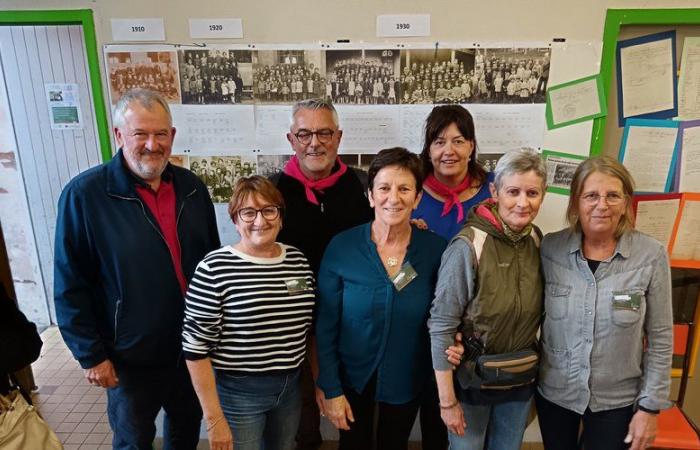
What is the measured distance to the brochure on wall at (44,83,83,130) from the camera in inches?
132

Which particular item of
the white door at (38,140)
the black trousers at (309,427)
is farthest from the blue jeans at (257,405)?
the white door at (38,140)

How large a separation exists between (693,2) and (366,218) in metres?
1.84

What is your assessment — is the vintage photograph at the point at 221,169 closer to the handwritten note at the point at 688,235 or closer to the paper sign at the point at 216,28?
the paper sign at the point at 216,28

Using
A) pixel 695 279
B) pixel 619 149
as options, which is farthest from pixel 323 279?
pixel 695 279

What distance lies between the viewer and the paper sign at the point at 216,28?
212 centimetres

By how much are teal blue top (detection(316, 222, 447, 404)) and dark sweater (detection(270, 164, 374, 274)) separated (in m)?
0.27

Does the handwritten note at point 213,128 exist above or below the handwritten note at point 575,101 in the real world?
below

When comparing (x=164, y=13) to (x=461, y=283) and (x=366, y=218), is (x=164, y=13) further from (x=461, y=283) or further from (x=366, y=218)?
(x=461, y=283)

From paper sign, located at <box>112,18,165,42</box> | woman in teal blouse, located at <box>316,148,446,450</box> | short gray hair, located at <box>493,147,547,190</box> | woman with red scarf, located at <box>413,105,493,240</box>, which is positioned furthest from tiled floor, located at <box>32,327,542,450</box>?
paper sign, located at <box>112,18,165,42</box>

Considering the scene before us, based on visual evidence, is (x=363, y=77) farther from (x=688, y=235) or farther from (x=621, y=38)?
(x=688, y=235)

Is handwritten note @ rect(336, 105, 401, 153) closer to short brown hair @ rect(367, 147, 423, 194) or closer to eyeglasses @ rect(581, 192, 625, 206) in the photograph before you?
short brown hair @ rect(367, 147, 423, 194)

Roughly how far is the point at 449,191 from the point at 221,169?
1.22m

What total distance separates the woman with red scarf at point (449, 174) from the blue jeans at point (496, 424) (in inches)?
26.3

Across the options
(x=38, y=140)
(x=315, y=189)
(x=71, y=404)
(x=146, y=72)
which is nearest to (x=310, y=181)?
(x=315, y=189)
